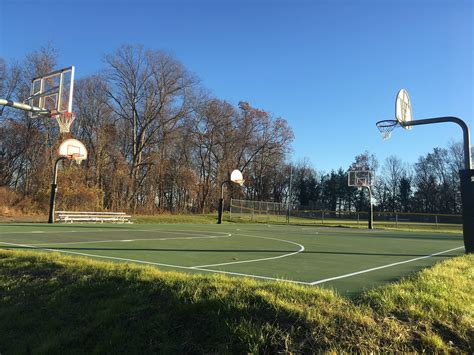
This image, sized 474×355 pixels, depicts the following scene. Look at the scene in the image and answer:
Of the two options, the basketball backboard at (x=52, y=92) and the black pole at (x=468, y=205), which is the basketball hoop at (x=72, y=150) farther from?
the black pole at (x=468, y=205)

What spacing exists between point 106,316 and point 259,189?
254ft

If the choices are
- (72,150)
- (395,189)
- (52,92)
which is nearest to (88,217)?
(72,150)

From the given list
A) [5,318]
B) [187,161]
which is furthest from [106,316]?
[187,161]

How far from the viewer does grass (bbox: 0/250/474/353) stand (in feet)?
13.9

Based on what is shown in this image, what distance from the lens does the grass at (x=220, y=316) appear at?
423 centimetres

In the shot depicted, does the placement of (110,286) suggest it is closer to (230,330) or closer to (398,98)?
(230,330)

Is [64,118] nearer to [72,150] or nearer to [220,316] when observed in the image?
[72,150]

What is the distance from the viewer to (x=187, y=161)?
6238 cm

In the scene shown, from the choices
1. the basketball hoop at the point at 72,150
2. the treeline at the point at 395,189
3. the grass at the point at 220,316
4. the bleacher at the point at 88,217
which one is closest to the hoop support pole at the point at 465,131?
the grass at the point at 220,316

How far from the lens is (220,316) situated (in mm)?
4734

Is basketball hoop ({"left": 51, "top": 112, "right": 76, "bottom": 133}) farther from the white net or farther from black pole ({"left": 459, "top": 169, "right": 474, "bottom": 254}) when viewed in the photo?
black pole ({"left": 459, "top": 169, "right": 474, "bottom": 254})

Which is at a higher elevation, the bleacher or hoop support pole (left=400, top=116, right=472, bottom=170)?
hoop support pole (left=400, top=116, right=472, bottom=170)

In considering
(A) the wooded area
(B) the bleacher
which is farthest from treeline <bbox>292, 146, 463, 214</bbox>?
(B) the bleacher

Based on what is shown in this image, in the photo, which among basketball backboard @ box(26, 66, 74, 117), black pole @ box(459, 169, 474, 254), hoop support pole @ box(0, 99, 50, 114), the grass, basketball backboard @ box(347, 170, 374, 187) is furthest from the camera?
basketball backboard @ box(347, 170, 374, 187)
